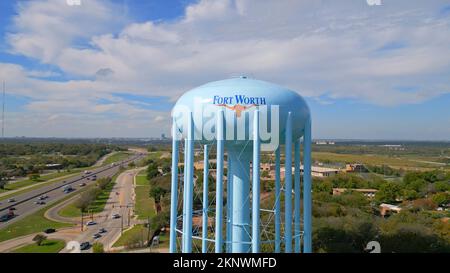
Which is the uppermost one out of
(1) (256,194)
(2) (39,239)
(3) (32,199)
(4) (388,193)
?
(1) (256,194)

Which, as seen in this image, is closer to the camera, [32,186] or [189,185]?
[189,185]

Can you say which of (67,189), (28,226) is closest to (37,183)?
(67,189)

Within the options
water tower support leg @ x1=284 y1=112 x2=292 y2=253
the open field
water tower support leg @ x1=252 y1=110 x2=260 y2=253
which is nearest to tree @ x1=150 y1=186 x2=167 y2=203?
the open field

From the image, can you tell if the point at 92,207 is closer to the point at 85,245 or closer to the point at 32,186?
the point at 85,245

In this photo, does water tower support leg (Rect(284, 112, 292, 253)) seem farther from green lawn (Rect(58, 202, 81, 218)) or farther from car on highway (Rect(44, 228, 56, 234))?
green lawn (Rect(58, 202, 81, 218))

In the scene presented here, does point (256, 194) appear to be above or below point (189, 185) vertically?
below

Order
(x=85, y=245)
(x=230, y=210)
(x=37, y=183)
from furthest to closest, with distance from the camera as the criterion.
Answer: (x=37, y=183) → (x=85, y=245) → (x=230, y=210)
